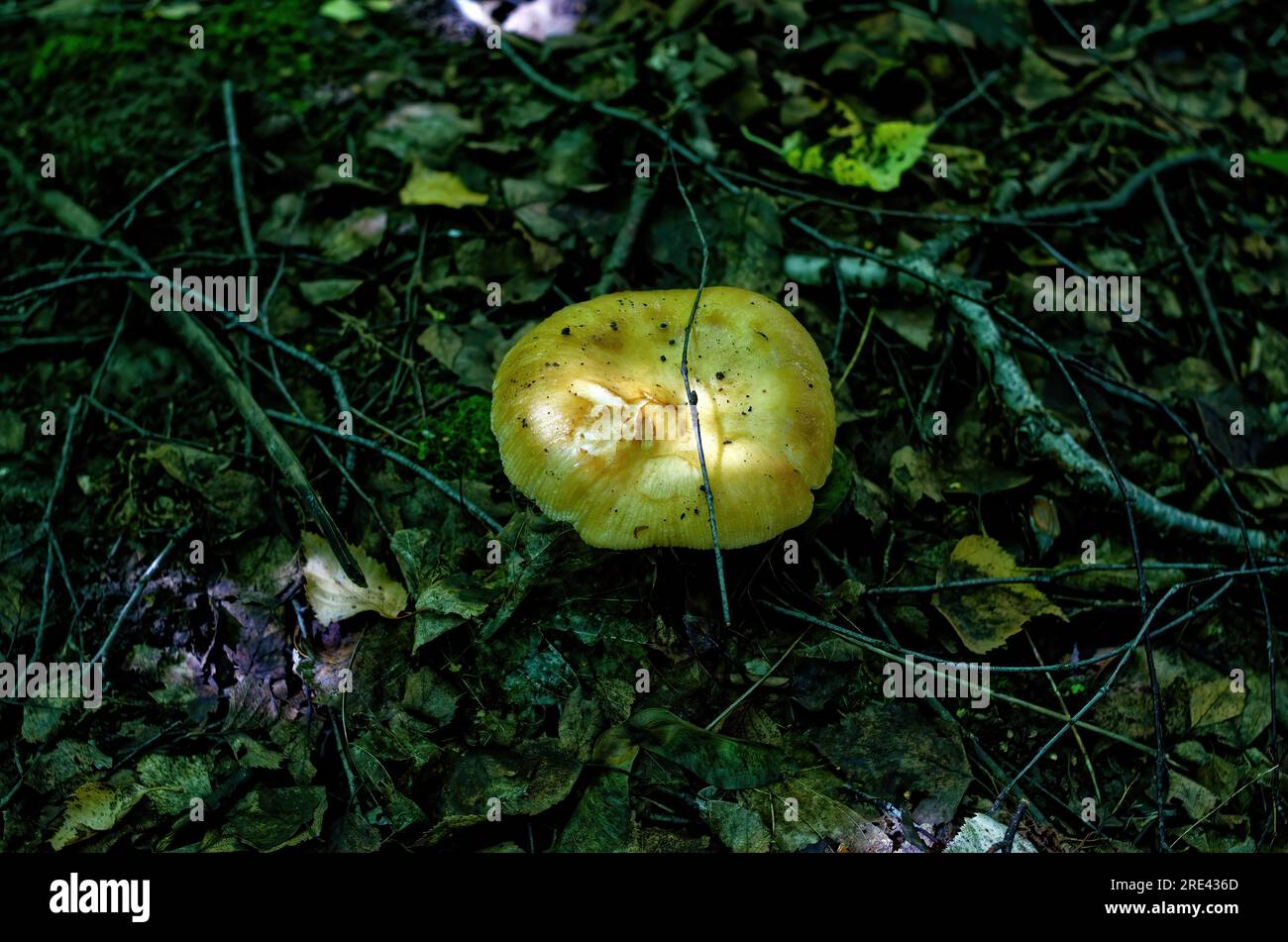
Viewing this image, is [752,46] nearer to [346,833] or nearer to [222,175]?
[222,175]

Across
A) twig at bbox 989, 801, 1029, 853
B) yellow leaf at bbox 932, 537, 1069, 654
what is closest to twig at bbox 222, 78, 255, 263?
yellow leaf at bbox 932, 537, 1069, 654

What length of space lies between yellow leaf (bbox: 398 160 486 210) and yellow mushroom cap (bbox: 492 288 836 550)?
58.2 inches

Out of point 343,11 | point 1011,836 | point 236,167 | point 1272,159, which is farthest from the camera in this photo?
point 343,11

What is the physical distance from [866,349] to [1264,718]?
7.14 feet

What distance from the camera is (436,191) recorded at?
165 inches

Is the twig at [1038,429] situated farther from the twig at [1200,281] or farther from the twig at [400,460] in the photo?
the twig at [400,460]

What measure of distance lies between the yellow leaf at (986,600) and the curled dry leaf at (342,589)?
2127mm

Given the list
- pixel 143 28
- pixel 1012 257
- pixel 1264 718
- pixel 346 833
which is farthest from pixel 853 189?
pixel 143 28

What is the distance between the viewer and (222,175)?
14.6 ft

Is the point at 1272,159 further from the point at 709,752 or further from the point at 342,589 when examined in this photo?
the point at 342,589

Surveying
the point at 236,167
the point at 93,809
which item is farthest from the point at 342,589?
the point at 236,167

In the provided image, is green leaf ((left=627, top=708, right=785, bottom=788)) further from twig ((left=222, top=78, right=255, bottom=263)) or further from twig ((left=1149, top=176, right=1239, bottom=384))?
twig ((left=1149, top=176, right=1239, bottom=384))

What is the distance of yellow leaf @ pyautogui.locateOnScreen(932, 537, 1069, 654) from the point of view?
315 cm

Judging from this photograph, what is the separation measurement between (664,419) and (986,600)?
151cm
